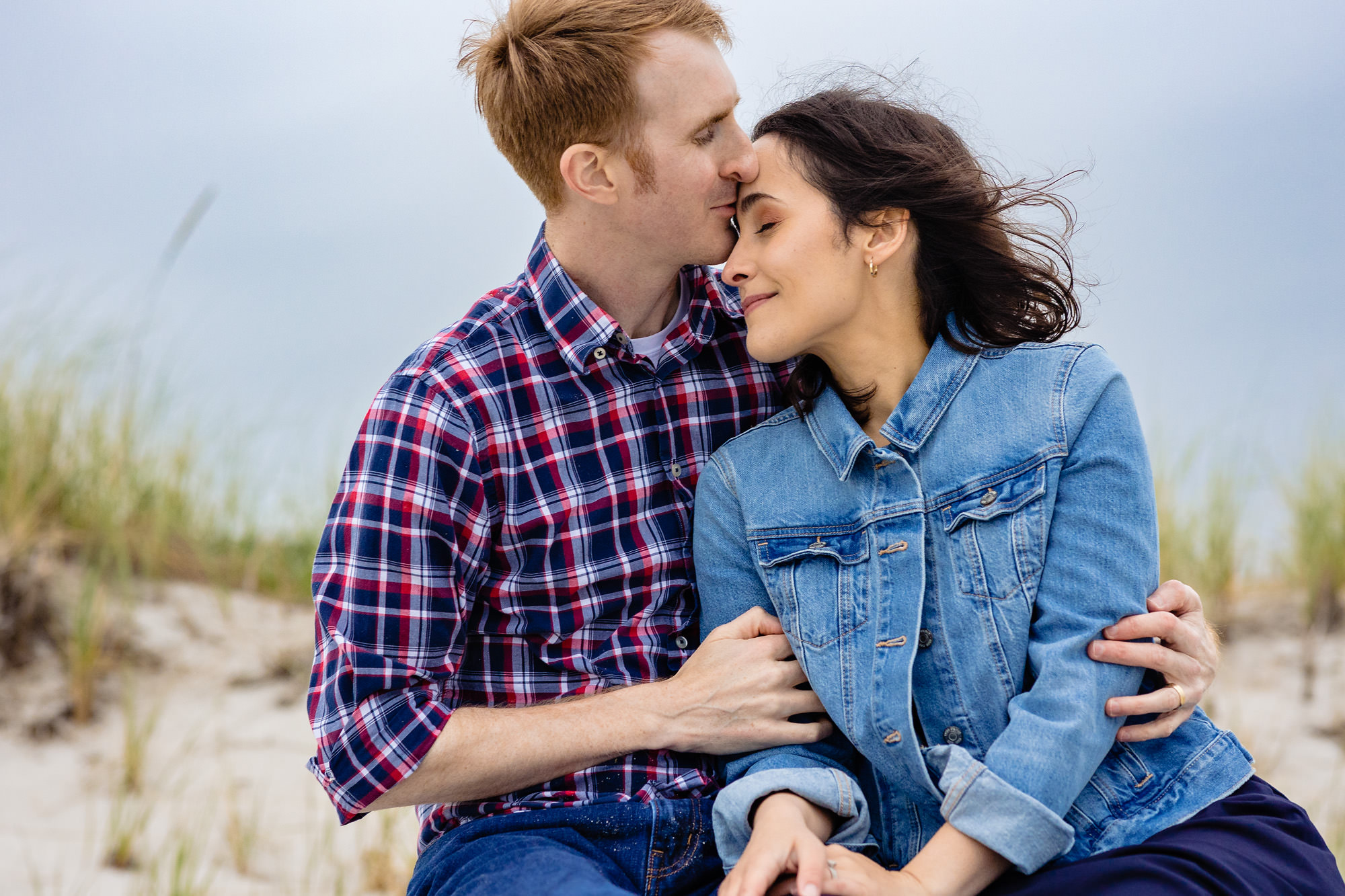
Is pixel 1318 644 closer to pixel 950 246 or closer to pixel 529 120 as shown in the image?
pixel 950 246

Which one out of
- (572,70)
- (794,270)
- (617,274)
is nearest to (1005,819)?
(794,270)

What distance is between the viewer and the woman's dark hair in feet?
6.55

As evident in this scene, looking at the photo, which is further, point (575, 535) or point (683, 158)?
point (683, 158)

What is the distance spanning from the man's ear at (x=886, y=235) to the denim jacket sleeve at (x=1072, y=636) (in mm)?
379

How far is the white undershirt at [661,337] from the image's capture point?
2.28 m

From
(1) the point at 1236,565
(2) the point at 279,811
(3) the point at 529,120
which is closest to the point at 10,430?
(2) the point at 279,811

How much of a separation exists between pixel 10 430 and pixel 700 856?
3.60m

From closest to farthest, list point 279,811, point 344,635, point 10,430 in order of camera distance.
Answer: point 344,635, point 279,811, point 10,430

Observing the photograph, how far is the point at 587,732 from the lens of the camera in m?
1.99

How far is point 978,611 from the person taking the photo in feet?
6.04

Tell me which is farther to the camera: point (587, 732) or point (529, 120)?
point (529, 120)

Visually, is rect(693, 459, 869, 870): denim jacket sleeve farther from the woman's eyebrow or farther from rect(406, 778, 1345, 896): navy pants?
the woman's eyebrow

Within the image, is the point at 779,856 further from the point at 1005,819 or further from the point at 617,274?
the point at 617,274

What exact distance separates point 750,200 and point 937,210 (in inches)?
13.4
